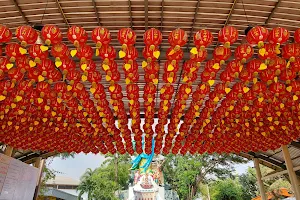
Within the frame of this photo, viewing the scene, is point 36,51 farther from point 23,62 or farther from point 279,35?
point 279,35

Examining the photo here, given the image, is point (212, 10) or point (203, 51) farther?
point (212, 10)

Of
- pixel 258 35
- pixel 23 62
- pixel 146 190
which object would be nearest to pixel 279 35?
pixel 258 35

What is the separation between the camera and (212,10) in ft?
14.6

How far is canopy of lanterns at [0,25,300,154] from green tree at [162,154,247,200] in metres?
9.07

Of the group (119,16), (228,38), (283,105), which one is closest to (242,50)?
(228,38)

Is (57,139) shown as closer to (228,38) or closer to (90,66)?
(90,66)

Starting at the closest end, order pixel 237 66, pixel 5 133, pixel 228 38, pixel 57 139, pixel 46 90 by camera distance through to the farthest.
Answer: pixel 228 38
pixel 237 66
pixel 46 90
pixel 5 133
pixel 57 139

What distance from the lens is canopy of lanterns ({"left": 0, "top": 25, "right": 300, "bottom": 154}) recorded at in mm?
3590

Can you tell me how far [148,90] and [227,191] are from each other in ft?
55.0

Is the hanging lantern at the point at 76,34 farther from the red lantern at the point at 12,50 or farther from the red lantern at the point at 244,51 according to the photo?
the red lantern at the point at 244,51

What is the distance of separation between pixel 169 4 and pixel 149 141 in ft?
18.2

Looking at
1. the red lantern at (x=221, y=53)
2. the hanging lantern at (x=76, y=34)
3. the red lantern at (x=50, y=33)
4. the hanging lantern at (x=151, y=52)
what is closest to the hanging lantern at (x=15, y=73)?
the red lantern at (x=50, y=33)

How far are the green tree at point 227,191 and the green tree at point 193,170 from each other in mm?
1183

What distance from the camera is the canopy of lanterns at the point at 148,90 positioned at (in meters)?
3.59
